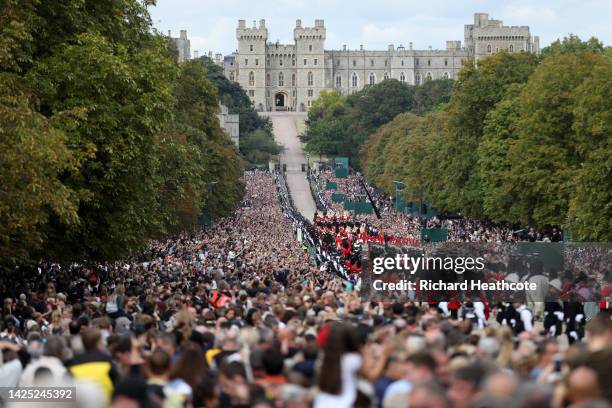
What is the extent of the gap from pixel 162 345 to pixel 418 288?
444 inches

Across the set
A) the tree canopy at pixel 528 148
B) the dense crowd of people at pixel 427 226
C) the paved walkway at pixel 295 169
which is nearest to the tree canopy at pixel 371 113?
the paved walkway at pixel 295 169

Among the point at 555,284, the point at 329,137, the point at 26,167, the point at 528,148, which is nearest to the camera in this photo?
the point at 555,284

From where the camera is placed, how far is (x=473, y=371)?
35.8 ft

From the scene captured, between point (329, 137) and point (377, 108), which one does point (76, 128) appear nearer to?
→ point (377, 108)

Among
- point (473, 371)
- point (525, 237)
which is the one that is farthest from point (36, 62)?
point (525, 237)

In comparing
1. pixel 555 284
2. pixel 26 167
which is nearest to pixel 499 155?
pixel 555 284

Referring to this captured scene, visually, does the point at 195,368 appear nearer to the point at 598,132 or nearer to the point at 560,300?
the point at 560,300

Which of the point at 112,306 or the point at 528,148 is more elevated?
the point at 528,148

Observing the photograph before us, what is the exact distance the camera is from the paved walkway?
116m

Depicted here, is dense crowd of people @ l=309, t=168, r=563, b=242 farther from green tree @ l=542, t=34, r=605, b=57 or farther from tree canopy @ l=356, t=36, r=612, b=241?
green tree @ l=542, t=34, r=605, b=57

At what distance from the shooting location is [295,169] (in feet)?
523

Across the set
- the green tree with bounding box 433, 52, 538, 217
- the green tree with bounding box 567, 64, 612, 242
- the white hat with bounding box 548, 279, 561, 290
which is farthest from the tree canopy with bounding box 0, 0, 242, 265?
the green tree with bounding box 433, 52, 538, 217

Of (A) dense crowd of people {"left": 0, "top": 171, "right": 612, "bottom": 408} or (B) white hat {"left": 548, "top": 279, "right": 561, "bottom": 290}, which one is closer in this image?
(A) dense crowd of people {"left": 0, "top": 171, "right": 612, "bottom": 408}

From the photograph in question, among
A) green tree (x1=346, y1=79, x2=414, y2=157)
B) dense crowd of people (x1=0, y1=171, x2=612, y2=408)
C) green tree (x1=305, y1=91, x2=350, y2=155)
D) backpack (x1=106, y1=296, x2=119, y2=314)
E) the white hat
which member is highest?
green tree (x1=346, y1=79, x2=414, y2=157)
